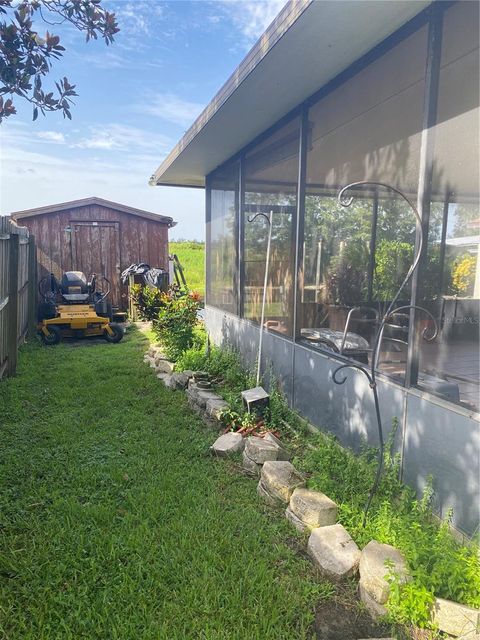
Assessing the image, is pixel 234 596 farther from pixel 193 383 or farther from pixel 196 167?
pixel 196 167

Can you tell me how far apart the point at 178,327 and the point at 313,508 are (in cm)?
432

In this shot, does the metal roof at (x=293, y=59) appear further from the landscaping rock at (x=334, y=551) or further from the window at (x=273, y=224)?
the landscaping rock at (x=334, y=551)

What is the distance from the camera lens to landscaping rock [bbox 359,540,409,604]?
6.09 ft

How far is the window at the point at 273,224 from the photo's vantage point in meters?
4.14

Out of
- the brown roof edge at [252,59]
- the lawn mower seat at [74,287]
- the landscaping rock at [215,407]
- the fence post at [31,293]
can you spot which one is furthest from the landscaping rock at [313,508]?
the lawn mower seat at [74,287]

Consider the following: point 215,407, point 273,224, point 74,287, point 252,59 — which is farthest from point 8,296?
Result: point 252,59

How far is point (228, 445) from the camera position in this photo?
3373 millimetres

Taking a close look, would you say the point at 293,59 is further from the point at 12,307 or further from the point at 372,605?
the point at 12,307

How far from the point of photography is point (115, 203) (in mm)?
10766

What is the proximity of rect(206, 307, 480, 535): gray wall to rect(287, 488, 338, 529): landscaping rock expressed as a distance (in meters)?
0.47

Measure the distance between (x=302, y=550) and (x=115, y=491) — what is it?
4.00 ft

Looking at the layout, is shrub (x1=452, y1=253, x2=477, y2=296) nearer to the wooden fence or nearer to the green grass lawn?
the green grass lawn

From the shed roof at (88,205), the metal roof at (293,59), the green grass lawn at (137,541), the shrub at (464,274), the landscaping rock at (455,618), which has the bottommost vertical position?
the green grass lawn at (137,541)

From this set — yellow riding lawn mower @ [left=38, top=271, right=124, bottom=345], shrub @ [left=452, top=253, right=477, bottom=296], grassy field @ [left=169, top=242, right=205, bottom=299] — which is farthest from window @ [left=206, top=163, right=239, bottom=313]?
grassy field @ [left=169, top=242, right=205, bottom=299]
